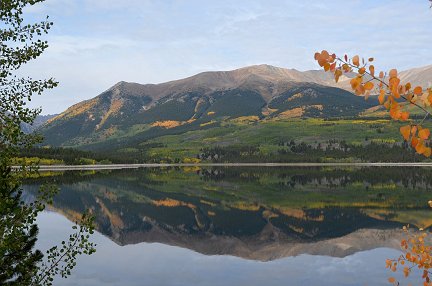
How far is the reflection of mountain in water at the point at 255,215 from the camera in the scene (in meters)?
63.7

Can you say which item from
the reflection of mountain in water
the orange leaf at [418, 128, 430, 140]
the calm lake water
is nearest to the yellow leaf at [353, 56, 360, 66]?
the orange leaf at [418, 128, 430, 140]

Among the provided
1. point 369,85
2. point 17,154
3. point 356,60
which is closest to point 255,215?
point 17,154

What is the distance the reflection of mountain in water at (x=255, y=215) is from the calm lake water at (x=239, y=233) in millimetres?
187

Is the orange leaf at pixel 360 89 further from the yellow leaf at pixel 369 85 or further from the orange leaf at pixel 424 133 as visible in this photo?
the orange leaf at pixel 424 133

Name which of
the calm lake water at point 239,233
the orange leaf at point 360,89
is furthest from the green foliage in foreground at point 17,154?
the calm lake water at point 239,233

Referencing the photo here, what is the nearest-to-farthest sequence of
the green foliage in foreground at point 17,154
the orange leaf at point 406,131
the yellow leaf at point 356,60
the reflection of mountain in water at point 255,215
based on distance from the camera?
the orange leaf at point 406,131
the yellow leaf at point 356,60
the green foliage in foreground at point 17,154
the reflection of mountain in water at point 255,215

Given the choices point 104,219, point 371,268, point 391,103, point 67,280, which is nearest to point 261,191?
point 104,219

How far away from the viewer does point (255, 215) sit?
3474 inches

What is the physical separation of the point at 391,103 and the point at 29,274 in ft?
61.4

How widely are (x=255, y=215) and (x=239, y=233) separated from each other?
17.0 m

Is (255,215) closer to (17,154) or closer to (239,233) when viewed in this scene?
(239,233)

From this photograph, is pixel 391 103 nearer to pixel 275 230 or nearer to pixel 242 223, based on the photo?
pixel 275 230

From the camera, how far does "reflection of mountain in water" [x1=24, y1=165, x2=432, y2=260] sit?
2507 inches

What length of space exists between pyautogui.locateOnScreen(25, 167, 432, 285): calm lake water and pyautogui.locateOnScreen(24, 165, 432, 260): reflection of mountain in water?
19 centimetres
